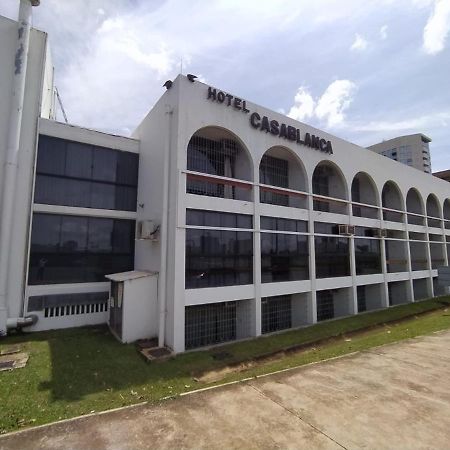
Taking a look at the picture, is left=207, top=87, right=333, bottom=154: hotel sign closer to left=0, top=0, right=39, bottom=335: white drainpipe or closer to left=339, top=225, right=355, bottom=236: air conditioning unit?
left=339, top=225, right=355, bottom=236: air conditioning unit

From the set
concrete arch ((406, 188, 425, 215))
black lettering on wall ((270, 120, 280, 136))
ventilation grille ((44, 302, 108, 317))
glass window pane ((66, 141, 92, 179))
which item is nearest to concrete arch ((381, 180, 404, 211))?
concrete arch ((406, 188, 425, 215))

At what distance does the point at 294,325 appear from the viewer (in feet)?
63.9

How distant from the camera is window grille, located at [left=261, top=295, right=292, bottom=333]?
18328 millimetres

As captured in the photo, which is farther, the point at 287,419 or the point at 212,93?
the point at 212,93

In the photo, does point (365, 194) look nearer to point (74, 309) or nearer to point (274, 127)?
point (274, 127)

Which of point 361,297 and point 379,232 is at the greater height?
point 379,232

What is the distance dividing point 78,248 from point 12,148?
556 cm

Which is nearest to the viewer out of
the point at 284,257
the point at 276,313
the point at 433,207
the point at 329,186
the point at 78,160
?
the point at 78,160

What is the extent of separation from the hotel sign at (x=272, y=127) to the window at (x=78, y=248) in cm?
853

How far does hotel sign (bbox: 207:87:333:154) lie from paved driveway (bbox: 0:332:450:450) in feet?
42.5

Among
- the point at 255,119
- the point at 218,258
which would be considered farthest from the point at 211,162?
the point at 218,258

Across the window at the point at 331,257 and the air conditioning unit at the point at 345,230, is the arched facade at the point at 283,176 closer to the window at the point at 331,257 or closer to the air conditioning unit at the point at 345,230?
the window at the point at 331,257

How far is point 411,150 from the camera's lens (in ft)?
284

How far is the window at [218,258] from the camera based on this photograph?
14641 mm
